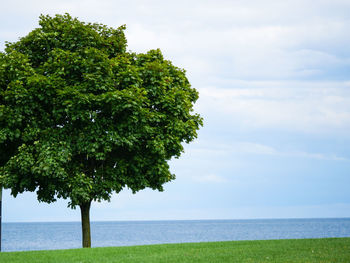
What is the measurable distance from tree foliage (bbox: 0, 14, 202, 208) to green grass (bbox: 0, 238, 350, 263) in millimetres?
3520

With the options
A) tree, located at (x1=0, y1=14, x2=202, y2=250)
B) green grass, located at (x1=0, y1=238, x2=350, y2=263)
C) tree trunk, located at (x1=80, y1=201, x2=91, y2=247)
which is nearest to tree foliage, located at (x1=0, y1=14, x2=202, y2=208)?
tree, located at (x1=0, y1=14, x2=202, y2=250)

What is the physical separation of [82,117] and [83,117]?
0.37 ft

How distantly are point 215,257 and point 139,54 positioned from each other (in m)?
13.9

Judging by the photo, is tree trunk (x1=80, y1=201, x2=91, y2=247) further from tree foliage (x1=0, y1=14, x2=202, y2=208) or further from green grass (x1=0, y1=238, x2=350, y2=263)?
green grass (x1=0, y1=238, x2=350, y2=263)

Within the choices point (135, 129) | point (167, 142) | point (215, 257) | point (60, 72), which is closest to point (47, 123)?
point (60, 72)

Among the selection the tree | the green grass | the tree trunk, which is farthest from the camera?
the tree trunk

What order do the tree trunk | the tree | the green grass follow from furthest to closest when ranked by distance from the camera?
1. the tree trunk
2. the tree
3. the green grass

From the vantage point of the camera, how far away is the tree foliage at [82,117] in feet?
70.8

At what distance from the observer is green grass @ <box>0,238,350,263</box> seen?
16984 mm

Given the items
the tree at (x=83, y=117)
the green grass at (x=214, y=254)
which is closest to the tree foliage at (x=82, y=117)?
the tree at (x=83, y=117)

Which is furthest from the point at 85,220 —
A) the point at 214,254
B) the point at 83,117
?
the point at 214,254

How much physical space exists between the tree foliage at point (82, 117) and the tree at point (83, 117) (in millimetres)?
54

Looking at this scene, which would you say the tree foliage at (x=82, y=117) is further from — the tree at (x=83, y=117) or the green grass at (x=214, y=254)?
the green grass at (x=214, y=254)

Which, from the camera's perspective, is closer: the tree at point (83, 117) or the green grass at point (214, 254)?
the green grass at point (214, 254)
